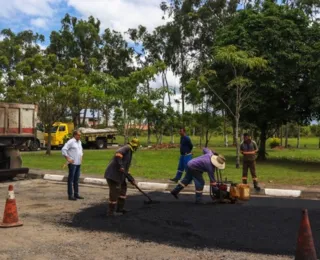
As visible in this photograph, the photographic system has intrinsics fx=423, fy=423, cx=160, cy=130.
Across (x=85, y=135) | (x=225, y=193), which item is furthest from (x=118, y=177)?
(x=85, y=135)

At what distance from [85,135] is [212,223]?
27506mm

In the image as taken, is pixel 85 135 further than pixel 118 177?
Yes

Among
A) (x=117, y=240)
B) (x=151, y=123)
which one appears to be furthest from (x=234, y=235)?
(x=151, y=123)

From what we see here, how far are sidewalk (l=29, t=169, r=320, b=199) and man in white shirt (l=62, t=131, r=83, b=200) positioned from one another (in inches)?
89.9

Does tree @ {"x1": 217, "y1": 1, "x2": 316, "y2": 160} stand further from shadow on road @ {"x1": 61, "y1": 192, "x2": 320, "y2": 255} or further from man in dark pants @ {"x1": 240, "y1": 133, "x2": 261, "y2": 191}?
shadow on road @ {"x1": 61, "y1": 192, "x2": 320, "y2": 255}

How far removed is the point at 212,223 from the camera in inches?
283

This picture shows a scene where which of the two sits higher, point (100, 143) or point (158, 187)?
point (100, 143)

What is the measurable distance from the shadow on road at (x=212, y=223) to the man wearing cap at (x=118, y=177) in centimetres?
25

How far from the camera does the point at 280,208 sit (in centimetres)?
853

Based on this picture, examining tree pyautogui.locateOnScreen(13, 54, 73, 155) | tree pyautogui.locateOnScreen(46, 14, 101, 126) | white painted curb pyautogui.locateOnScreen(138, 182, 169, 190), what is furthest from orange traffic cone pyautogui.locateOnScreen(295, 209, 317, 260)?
tree pyautogui.locateOnScreen(46, 14, 101, 126)

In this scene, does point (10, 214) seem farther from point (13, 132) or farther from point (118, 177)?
point (13, 132)

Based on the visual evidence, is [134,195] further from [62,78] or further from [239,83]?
[62,78]

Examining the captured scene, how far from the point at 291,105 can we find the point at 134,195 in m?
12.0

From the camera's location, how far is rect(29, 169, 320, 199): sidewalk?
10.8 metres
